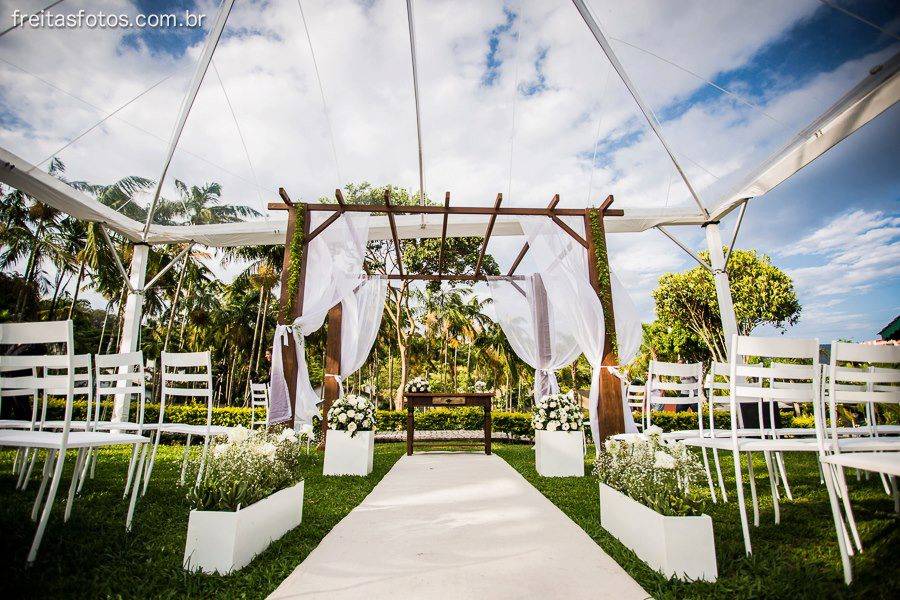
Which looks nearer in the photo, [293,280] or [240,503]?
[240,503]

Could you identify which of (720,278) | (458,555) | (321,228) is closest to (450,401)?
(321,228)

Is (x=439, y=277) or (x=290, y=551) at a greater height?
(x=439, y=277)

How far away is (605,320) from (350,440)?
3.73 m

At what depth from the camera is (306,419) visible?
5914mm

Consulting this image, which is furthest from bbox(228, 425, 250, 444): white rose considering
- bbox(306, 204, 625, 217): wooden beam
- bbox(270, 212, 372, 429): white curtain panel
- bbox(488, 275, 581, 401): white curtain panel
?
bbox(488, 275, 581, 401): white curtain panel

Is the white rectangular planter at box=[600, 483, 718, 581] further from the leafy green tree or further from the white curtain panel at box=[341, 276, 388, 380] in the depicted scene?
the leafy green tree

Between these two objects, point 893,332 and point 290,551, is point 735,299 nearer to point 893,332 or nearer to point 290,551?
point 893,332

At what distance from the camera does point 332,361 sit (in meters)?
7.77

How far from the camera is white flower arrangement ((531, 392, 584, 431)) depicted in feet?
17.6

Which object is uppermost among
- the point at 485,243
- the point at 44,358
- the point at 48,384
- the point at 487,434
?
the point at 485,243

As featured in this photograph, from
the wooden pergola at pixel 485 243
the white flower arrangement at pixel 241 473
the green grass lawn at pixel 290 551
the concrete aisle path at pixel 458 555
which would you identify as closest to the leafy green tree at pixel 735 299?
the wooden pergola at pixel 485 243

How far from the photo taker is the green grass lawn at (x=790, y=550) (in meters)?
1.87

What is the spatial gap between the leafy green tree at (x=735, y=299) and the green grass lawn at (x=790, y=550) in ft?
41.4

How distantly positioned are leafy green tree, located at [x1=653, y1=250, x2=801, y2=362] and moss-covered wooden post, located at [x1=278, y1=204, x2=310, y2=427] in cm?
1310
